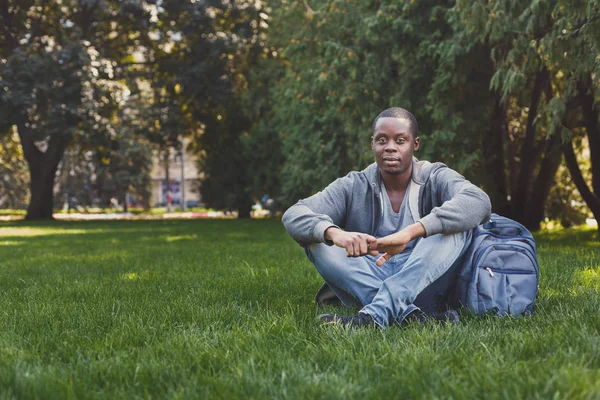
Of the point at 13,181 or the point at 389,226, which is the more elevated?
the point at 13,181

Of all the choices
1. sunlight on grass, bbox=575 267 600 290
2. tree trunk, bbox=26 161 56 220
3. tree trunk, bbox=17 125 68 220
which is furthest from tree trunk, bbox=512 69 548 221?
tree trunk, bbox=26 161 56 220

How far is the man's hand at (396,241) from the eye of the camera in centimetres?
389

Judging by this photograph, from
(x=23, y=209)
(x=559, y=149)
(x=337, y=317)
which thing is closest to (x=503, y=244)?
(x=337, y=317)

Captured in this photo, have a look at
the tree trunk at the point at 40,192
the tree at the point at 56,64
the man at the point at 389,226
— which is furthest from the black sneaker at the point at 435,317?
the tree trunk at the point at 40,192

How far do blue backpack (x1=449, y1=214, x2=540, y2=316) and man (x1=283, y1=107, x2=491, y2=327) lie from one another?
140 mm

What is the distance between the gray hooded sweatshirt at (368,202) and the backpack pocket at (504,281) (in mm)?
262

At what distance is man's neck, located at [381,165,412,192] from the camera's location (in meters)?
4.57

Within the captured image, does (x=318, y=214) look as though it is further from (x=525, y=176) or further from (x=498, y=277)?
(x=525, y=176)

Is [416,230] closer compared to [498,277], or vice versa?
[416,230]

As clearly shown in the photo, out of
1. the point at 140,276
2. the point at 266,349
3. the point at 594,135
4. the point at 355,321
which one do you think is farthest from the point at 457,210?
the point at 594,135

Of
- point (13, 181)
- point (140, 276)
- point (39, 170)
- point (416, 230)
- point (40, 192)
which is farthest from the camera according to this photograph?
point (13, 181)

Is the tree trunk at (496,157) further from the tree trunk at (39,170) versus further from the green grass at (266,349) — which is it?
the tree trunk at (39,170)

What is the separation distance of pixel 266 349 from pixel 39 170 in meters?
27.8

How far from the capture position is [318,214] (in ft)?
14.0
